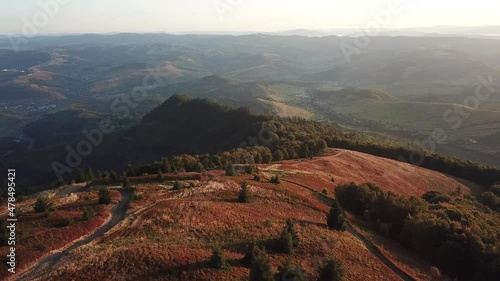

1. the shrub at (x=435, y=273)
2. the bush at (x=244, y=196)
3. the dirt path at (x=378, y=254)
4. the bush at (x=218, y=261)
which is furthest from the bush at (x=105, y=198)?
the shrub at (x=435, y=273)

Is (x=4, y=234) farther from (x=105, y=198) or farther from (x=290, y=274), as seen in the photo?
(x=290, y=274)

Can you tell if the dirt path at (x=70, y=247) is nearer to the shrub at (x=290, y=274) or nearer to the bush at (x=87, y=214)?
the bush at (x=87, y=214)

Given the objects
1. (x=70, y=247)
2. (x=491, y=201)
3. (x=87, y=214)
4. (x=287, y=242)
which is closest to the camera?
(x=70, y=247)

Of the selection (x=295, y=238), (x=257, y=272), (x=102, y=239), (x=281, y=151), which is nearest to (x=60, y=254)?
(x=102, y=239)

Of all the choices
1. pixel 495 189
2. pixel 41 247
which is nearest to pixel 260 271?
pixel 41 247

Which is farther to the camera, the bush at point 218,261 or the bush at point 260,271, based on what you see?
the bush at point 218,261

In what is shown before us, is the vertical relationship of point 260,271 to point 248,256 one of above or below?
above
